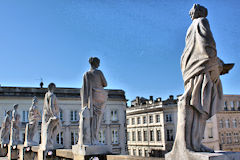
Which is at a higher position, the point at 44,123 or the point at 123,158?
the point at 44,123

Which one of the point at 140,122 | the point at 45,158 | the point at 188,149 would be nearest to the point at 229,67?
the point at 188,149

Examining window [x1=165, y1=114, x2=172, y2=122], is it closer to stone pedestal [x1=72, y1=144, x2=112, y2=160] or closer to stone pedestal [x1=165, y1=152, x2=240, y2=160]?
stone pedestal [x1=72, y1=144, x2=112, y2=160]

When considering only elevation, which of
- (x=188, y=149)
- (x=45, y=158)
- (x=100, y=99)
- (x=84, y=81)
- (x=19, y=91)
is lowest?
(x=45, y=158)

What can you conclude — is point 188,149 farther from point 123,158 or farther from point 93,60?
point 93,60

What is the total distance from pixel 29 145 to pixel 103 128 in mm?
30534

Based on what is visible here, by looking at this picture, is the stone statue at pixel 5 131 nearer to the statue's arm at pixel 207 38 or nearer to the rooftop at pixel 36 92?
the statue's arm at pixel 207 38

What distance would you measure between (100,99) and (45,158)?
4106 mm

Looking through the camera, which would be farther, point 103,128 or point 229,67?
point 103,128

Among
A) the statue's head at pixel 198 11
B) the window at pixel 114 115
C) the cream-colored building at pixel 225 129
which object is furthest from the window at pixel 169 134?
the statue's head at pixel 198 11

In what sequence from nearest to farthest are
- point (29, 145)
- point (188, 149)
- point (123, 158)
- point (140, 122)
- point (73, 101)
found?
point (188, 149) → point (123, 158) → point (29, 145) → point (73, 101) → point (140, 122)

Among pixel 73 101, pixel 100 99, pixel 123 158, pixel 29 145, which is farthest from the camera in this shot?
pixel 73 101

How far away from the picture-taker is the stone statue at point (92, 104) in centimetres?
736

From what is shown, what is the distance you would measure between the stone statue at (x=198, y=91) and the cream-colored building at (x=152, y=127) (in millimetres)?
51349

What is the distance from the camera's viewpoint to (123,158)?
237 inches
